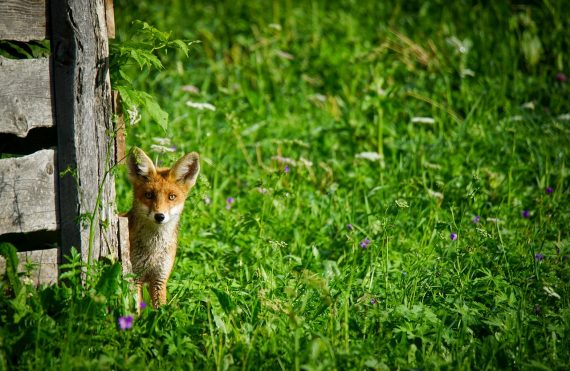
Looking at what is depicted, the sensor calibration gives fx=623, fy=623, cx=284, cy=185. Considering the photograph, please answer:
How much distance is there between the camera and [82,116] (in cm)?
353

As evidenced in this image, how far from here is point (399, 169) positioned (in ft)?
19.7

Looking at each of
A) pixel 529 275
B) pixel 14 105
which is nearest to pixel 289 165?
pixel 529 275

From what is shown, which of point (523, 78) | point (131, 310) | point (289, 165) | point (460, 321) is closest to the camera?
point (131, 310)

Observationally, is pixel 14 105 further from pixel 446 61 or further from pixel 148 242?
pixel 446 61

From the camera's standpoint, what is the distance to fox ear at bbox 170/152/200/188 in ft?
14.2

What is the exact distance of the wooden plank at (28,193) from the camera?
136 inches

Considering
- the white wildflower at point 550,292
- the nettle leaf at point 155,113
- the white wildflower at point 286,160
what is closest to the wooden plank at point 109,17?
the nettle leaf at point 155,113

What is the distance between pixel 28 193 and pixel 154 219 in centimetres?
89

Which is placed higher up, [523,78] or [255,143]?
[523,78]

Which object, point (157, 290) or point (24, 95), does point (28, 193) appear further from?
point (157, 290)

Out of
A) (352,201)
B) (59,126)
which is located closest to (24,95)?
(59,126)

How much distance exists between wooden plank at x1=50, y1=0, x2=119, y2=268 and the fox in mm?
487

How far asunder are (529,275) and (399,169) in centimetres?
207

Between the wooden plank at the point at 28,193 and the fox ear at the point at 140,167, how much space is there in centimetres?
70
